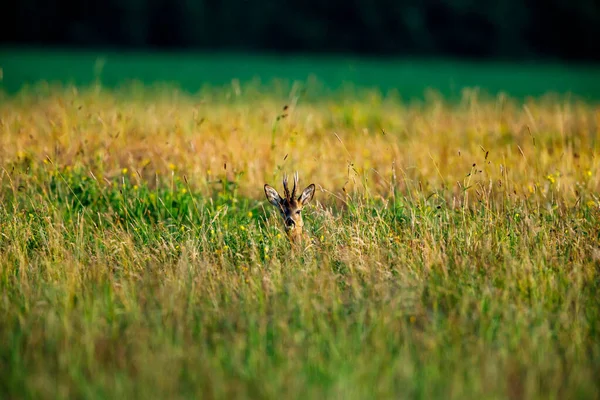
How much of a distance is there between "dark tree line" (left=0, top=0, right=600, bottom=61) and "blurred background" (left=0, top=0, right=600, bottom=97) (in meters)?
0.05

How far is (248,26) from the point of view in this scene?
96.8ft

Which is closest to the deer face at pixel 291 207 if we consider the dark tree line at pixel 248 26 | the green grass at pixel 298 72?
the green grass at pixel 298 72

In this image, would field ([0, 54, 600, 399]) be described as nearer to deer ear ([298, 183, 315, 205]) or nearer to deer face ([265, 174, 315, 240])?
deer face ([265, 174, 315, 240])

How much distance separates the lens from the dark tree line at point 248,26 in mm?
27609

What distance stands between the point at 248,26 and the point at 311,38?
2.91m

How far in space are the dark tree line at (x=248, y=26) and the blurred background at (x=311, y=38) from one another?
45mm

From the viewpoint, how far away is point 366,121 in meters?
10.2

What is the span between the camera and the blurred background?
2372 cm

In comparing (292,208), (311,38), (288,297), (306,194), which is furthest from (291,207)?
(311,38)

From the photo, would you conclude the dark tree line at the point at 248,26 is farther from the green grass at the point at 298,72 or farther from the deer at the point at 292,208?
the deer at the point at 292,208

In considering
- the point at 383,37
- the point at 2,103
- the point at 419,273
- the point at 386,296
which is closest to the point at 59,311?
the point at 386,296

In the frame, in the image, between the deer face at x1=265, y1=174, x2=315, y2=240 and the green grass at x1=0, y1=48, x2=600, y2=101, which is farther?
the green grass at x1=0, y1=48, x2=600, y2=101

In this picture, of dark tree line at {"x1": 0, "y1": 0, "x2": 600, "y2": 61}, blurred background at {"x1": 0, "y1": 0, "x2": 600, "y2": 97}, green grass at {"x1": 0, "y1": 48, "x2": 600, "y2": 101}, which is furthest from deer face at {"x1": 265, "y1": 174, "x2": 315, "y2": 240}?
dark tree line at {"x1": 0, "y1": 0, "x2": 600, "y2": 61}

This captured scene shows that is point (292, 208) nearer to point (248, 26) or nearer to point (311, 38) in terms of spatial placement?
point (311, 38)
